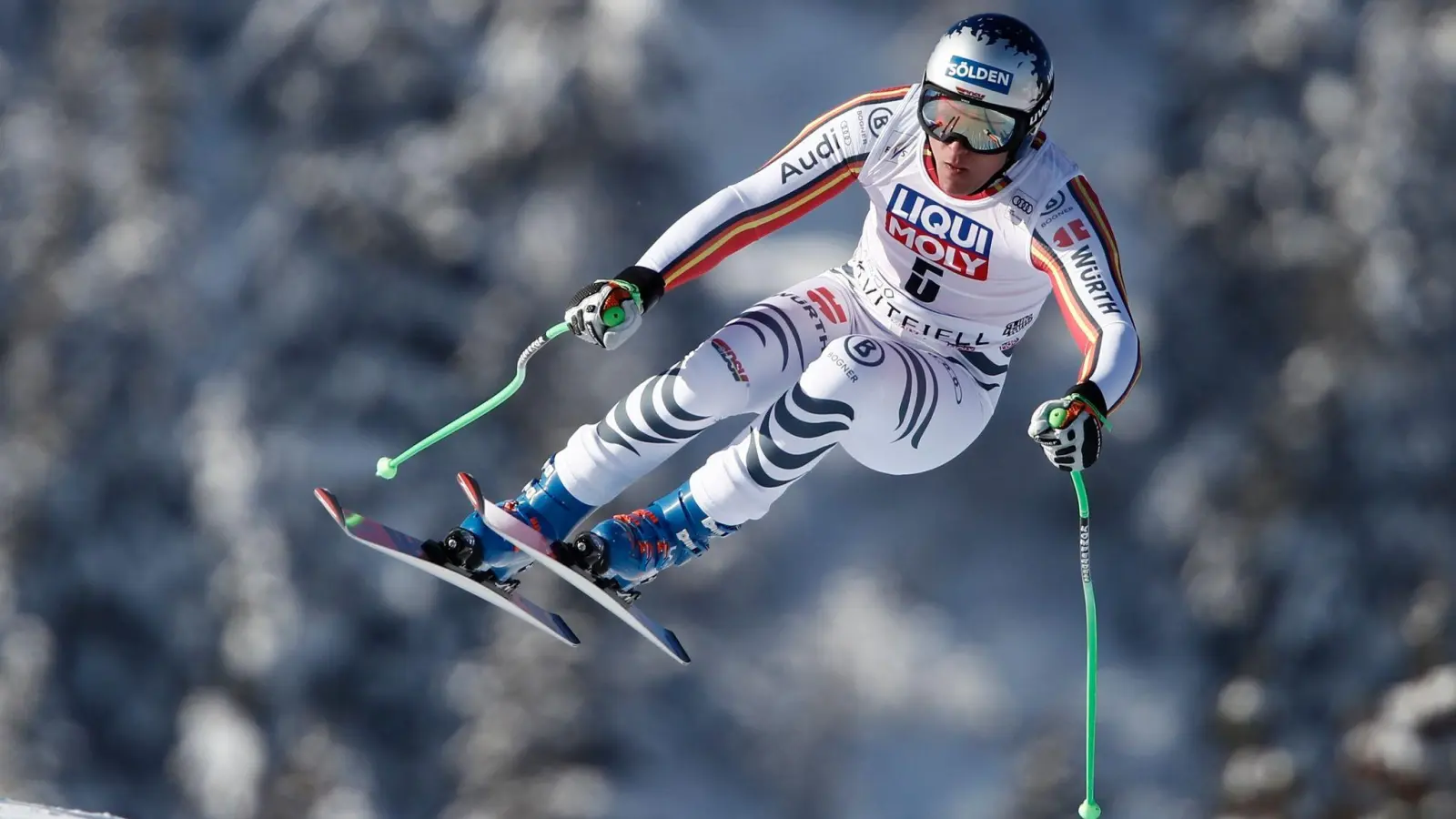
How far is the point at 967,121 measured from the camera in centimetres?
479

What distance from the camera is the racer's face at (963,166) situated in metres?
4.84

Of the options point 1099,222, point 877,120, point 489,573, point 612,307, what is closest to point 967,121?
point 877,120

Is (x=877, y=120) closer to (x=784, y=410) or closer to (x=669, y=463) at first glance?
(x=784, y=410)

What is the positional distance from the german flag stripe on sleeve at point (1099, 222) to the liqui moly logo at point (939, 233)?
291 mm

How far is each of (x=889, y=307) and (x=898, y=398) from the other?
19.0 inches

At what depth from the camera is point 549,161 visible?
42.2 ft

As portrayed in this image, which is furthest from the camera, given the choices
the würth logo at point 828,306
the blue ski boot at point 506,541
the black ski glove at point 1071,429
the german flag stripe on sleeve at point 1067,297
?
the würth logo at point 828,306

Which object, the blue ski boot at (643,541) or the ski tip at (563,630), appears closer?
the blue ski boot at (643,541)

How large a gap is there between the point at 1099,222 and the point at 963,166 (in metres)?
0.44

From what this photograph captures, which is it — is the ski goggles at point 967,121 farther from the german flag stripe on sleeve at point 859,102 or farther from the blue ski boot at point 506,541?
the blue ski boot at point 506,541

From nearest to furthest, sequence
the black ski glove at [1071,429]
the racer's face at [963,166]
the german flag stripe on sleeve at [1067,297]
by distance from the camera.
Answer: the black ski glove at [1071,429], the german flag stripe on sleeve at [1067,297], the racer's face at [963,166]

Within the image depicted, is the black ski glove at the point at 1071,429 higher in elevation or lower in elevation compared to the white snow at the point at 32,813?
higher

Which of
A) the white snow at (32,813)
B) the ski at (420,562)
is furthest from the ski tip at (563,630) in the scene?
the white snow at (32,813)

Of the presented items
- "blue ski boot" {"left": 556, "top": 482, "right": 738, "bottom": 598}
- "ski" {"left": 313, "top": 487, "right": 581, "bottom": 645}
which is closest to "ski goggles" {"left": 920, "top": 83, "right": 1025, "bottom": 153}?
"blue ski boot" {"left": 556, "top": 482, "right": 738, "bottom": 598}
